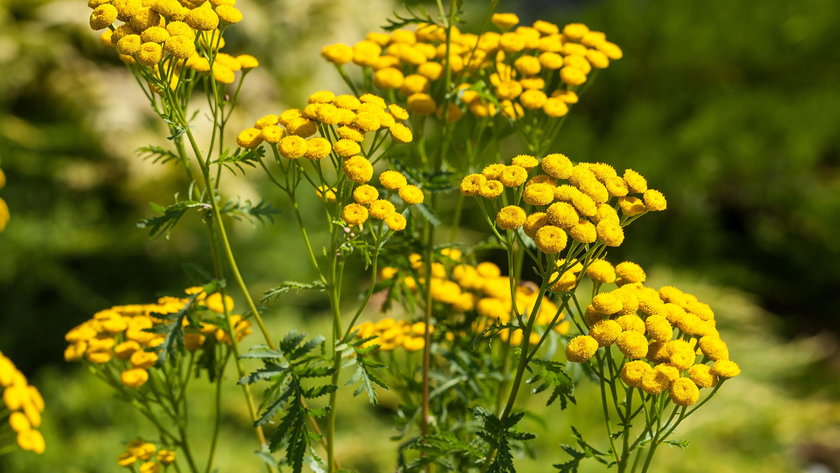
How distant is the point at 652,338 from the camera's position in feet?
3.03

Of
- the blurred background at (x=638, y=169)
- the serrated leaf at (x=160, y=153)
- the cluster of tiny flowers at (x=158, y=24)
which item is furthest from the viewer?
the blurred background at (x=638, y=169)

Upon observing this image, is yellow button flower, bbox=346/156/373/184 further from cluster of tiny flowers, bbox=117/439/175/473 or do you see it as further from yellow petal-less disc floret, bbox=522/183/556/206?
cluster of tiny flowers, bbox=117/439/175/473

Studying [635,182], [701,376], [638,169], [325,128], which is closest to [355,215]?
[325,128]

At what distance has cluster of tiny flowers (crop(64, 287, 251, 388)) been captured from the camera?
1.14 m

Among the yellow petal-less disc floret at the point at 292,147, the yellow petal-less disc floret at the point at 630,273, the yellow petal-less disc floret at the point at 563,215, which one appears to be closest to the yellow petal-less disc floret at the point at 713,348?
the yellow petal-less disc floret at the point at 630,273

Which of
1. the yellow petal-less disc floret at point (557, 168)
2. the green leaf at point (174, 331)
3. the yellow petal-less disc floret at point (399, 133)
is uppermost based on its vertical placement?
the yellow petal-less disc floret at point (399, 133)

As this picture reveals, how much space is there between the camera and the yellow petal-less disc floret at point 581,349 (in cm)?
85

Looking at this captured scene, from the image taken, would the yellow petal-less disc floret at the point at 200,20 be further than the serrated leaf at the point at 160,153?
No

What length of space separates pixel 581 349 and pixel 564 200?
0.58ft

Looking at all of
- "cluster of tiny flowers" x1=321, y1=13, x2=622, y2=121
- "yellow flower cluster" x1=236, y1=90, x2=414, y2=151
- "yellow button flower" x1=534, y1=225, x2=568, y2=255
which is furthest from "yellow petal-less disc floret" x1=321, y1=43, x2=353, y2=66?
"yellow button flower" x1=534, y1=225, x2=568, y2=255

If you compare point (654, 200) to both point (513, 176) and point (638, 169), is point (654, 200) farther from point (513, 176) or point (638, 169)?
point (638, 169)

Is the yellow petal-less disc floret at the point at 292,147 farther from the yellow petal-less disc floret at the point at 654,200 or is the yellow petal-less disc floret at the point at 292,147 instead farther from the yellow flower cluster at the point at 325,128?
the yellow petal-less disc floret at the point at 654,200

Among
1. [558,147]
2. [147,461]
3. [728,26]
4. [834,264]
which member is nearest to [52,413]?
[147,461]

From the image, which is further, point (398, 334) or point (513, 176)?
point (398, 334)
